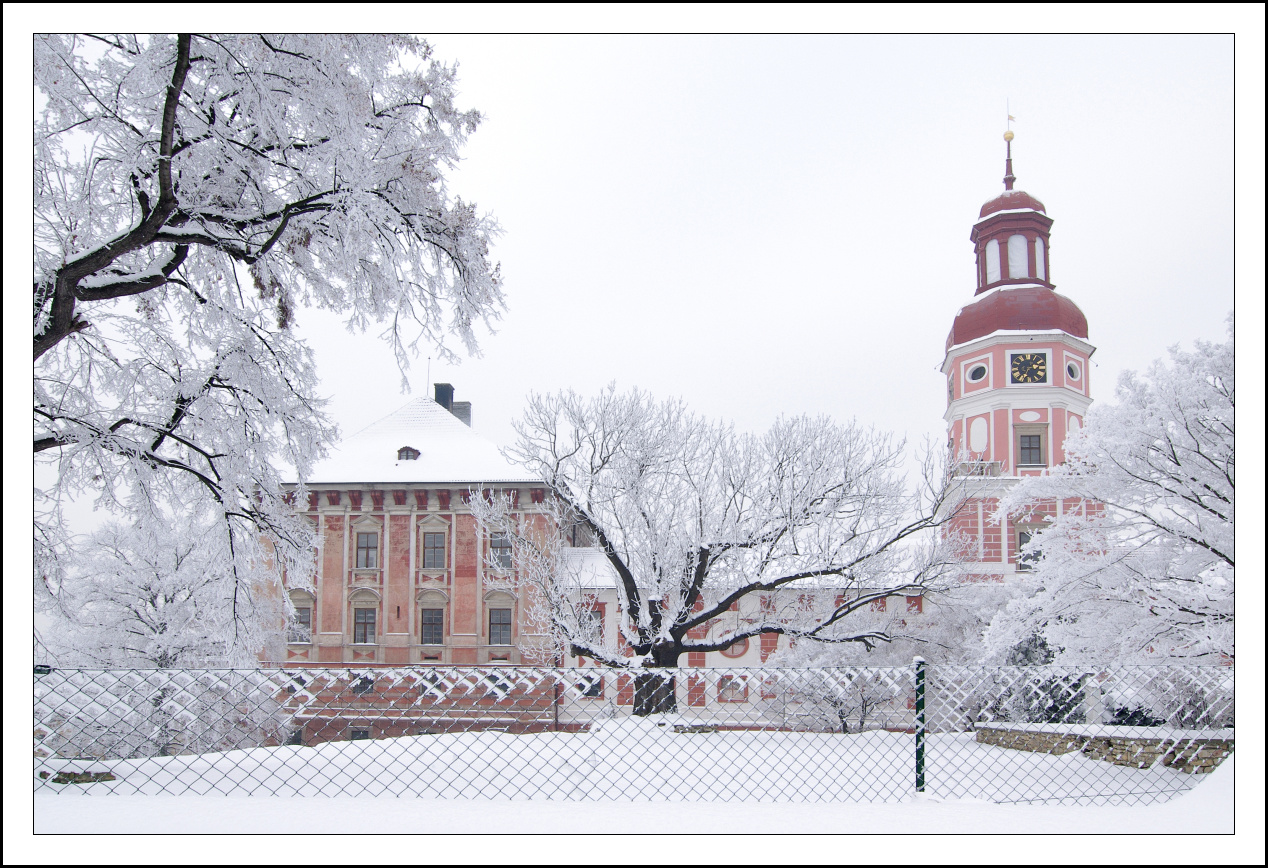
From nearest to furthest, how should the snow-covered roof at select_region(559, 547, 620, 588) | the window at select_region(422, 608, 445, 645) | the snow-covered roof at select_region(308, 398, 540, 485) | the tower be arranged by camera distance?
the snow-covered roof at select_region(559, 547, 620, 588) → the tower → the window at select_region(422, 608, 445, 645) → the snow-covered roof at select_region(308, 398, 540, 485)

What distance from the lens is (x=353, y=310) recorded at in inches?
257

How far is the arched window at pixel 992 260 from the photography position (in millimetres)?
26531

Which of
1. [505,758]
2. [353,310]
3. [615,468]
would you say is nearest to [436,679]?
[505,758]

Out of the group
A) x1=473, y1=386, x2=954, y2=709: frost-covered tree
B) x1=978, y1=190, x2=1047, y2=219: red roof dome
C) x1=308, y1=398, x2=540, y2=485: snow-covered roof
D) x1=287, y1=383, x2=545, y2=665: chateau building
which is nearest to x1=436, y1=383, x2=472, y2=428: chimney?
x1=308, y1=398, x2=540, y2=485: snow-covered roof

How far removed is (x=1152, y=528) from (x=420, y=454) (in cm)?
2010

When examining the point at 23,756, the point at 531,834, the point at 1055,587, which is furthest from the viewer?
the point at 1055,587

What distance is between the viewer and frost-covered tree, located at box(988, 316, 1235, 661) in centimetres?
918

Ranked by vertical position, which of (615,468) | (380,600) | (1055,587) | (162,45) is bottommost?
(380,600)

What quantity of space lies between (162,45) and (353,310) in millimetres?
2161

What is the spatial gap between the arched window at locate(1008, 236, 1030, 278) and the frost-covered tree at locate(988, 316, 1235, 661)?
16146mm

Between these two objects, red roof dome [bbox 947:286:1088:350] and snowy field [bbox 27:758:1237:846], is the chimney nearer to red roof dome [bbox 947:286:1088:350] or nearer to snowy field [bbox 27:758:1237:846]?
red roof dome [bbox 947:286:1088:350]

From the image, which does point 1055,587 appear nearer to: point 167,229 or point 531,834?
point 531,834

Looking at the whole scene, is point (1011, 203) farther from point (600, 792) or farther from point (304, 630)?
point (600, 792)

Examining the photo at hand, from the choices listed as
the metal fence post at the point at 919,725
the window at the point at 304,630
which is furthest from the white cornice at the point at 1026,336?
the metal fence post at the point at 919,725
